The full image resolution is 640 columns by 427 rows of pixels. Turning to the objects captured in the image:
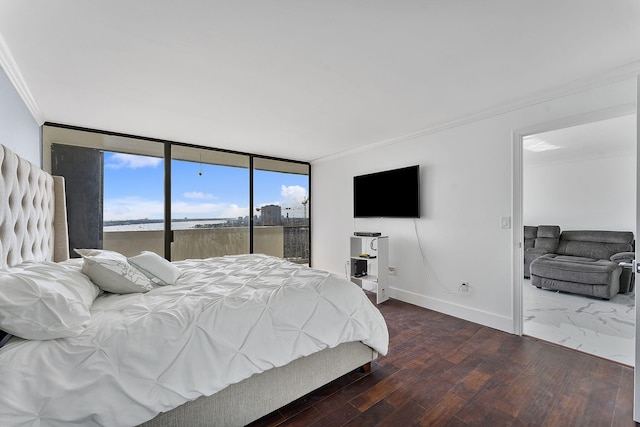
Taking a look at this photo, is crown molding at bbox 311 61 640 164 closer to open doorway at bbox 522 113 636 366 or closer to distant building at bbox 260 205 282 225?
open doorway at bbox 522 113 636 366

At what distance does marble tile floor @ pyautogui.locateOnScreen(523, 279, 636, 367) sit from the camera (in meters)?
2.50

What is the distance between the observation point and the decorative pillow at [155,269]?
2088mm

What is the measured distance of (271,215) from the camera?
17.2 ft

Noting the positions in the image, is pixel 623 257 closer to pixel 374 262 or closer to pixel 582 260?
A: pixel 582 260

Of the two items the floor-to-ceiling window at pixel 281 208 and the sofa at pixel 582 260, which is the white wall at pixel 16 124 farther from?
the sofa at pixel 582 260

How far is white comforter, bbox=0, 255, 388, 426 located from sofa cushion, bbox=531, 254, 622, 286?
3684 millimetres

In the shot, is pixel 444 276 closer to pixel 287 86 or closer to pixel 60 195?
pixel 287 86

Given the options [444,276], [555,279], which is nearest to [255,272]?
[444,276]

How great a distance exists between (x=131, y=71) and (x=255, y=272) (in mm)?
1834

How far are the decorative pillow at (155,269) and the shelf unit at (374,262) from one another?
2.54 meters

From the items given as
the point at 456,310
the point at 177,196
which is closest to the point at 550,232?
A: the point at 456,310

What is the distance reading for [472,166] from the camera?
3178 millimetres

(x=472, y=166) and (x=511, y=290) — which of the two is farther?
(x=472, y=166)

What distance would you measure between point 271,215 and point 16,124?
11.2 feet
